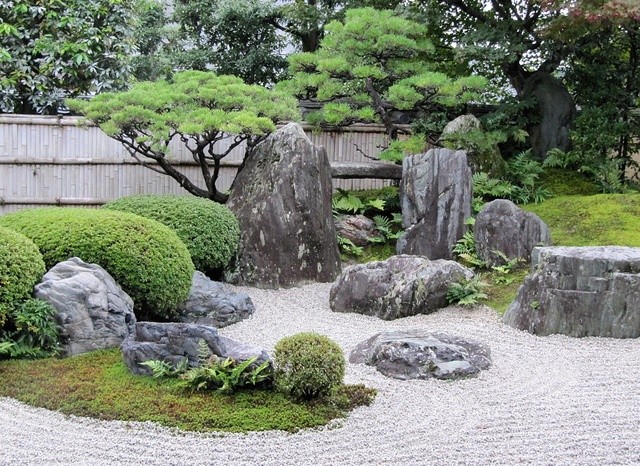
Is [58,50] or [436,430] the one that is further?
[58,50]

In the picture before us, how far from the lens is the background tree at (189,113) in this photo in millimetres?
10648

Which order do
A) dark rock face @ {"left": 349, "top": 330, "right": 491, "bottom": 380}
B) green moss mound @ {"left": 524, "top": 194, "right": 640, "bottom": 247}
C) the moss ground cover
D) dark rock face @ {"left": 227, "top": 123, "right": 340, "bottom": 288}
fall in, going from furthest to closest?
green moss mound @ {"left": 524, "top": 194, "right": 640, "bottom": 247}, dark rock face @ {"left": 227, "top": 123, "right": 340, "bottom": 288}, dark rock face @ {"left": 349, "top": 330, "right": 491, "bottom": 380}, the moss ground cover

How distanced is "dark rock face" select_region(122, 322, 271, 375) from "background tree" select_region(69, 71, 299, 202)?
193 inches

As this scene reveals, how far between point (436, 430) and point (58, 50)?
416 inches

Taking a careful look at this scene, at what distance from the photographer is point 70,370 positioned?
→ 20.5 ft

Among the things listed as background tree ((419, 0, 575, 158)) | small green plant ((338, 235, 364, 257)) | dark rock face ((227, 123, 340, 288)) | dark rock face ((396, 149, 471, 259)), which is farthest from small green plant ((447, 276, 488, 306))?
background tree ((419, 0, 575, 158))

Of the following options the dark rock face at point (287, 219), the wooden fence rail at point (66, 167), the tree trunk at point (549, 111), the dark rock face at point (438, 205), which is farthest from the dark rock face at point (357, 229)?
the tree trunk at point (549, 111)

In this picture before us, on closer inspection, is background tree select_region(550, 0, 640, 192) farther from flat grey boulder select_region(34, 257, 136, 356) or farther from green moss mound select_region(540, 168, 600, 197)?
flat grey boulder select_region(34, 257, 136, 356)

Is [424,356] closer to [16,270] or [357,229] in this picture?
[16,270]

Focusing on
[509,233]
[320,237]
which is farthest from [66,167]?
[509,233]

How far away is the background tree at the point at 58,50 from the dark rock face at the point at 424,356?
28.7ft

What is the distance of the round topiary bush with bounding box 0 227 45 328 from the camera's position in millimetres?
6602

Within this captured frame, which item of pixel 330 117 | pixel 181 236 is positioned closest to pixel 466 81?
pixel 330 117

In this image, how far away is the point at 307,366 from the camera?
540cm
